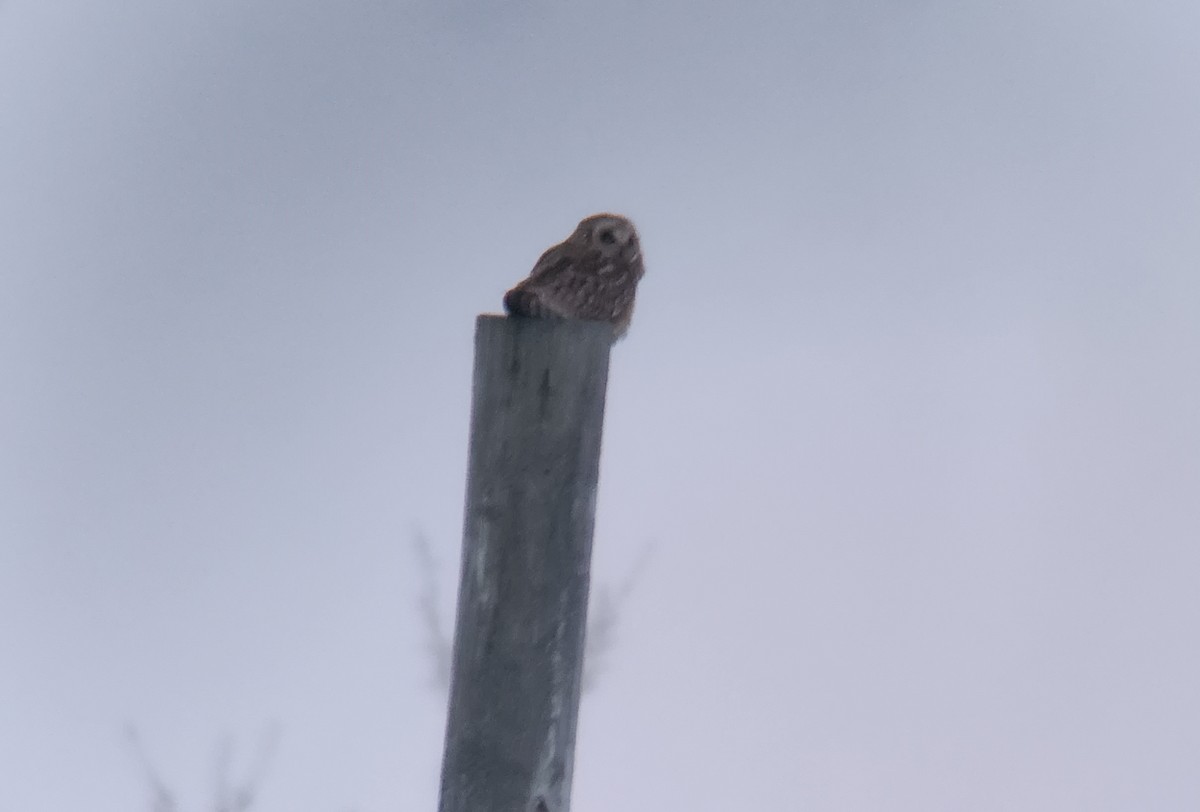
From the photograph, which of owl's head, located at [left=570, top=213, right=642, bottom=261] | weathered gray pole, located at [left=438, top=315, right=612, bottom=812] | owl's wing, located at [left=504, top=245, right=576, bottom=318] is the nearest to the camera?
weathered gray pole, located at [left=438, top=315, right=612, bottom=812]

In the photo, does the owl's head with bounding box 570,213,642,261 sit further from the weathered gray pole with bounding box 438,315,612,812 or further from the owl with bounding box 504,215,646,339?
the weathered gray pole with bounding box 438,315,612,812

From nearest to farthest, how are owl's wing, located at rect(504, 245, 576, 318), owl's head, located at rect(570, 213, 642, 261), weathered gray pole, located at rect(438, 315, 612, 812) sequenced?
weathered gray pole, located at rect(438, 315, 612, 812), owl's wing, located at rect(504, 245, 576, 318), owl's head, located at rect(570, 213, 642, 261)

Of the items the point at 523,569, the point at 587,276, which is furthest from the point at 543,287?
the point at 523,569

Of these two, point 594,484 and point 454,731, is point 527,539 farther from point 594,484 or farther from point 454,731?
point 454,731

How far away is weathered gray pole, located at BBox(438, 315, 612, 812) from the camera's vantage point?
982 millimetres

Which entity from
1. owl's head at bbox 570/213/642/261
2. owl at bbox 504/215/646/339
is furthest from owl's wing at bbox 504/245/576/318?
owl's head at bbox 570/213/642/261

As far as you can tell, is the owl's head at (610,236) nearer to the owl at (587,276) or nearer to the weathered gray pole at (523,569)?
the owl at (587,276)

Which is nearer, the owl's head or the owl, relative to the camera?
the owl

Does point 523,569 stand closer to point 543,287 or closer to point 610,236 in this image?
point 543,287

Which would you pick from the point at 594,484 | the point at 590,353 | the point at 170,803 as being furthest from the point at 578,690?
the point at 170,803

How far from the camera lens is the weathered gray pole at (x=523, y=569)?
3.22 feet

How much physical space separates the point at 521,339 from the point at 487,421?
9cm

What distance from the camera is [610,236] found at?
1727mm

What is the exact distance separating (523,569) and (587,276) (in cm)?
61
